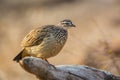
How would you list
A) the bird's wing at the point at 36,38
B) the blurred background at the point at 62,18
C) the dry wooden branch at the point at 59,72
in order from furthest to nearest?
the blurred background at the point at 62,18
the bird's wing at the point at 36,38
the dry wooden branch at the point at 59,72

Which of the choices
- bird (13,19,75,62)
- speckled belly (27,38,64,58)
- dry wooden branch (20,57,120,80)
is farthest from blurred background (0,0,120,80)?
dry wooden branch (20,57,120,80)

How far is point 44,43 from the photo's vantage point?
1127 cm

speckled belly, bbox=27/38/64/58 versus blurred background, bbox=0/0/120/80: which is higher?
speckled belly, bbox=27/38/64/58

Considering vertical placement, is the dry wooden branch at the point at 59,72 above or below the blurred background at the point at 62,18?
above

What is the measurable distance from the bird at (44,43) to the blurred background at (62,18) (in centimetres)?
476

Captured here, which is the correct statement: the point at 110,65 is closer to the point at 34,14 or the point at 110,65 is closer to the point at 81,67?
the point at 81,67

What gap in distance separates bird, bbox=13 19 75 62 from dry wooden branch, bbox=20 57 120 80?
1.03 feet

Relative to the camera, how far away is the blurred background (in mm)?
18266

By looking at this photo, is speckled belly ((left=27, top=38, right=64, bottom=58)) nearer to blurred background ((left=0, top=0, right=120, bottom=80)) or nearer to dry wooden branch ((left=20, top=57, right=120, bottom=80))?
dry wooden branch ((left=20, top=57, right=120, bottom=80))

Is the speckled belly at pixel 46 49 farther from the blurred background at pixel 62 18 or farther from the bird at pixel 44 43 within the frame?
the blurred background at pixel 62 18

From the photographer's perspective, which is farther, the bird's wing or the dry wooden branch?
the bird's wing

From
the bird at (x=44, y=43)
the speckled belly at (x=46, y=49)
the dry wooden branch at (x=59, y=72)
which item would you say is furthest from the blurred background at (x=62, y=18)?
the dry wooden branch at (x=59, y=72)

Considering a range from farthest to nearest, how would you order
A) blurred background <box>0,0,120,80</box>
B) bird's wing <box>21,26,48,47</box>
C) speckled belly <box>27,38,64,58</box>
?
1. blurred background <box>0,0,120,80</box>
2. bird's wing <box>21,26,48,47</box>
3. speckled belly <box>27,38,64,58</box>

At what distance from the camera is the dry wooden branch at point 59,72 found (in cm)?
1016
